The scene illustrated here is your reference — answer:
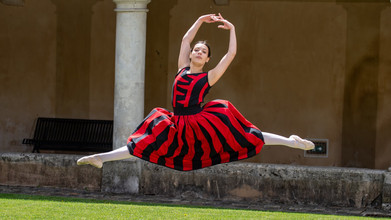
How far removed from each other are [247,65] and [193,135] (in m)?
7.03

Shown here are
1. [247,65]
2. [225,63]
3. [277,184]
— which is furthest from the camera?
[247,65]

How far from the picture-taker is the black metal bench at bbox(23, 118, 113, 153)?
13.1 m

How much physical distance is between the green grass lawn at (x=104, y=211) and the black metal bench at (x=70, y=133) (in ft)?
10.7

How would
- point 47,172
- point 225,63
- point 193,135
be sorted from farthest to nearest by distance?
point 47,172 → point 225,63 → point 193,135

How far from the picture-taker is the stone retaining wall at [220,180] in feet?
32.8

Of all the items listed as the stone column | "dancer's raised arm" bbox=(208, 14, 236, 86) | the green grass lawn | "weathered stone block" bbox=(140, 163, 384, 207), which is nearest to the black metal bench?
the stone column

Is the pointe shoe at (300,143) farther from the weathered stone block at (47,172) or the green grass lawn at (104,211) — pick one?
the weathered stone block at (47,172)

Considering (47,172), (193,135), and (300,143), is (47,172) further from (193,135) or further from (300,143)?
(300,143)

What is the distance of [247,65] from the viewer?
43.5ft

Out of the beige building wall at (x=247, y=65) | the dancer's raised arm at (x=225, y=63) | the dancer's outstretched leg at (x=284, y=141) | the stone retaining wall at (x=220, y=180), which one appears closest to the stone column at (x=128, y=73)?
Result: the stone retaining wall at (x=220, y=180)

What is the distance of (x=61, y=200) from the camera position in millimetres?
9672

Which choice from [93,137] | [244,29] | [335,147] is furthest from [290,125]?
[93,137]

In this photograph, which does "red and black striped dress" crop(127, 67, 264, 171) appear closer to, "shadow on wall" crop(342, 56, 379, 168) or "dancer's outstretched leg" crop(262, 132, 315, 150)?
"dancer's outstretched leg" crop(262, 132, 315, 150)

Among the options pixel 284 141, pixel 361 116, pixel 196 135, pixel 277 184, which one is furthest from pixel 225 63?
pixel 361 116
